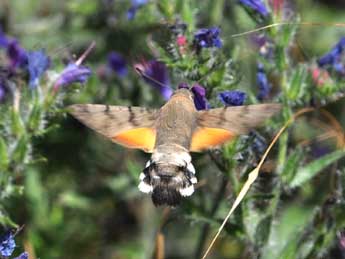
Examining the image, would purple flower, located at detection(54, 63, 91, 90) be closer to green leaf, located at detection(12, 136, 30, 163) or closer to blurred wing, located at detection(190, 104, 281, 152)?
green leaf, located at detection(12, 136, 30, 163)

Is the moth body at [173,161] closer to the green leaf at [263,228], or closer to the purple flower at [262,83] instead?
the green leaf at [263,228]

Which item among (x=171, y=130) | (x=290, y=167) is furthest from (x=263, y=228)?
(x=171, y=130)

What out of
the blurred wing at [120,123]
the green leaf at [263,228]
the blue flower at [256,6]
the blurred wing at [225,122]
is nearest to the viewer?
the blurred wing at [225,122]

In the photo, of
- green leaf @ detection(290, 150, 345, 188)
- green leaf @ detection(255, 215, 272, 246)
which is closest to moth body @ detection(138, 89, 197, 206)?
green leaf @ detection(255, 215, 272, 246)

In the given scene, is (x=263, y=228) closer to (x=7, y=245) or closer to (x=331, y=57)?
(x=331, y=57)

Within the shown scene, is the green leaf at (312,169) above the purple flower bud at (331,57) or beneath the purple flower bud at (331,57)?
beneath

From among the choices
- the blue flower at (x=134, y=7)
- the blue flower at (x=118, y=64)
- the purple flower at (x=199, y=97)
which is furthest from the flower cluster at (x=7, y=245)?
the blue flower at (x=134, y=7)
